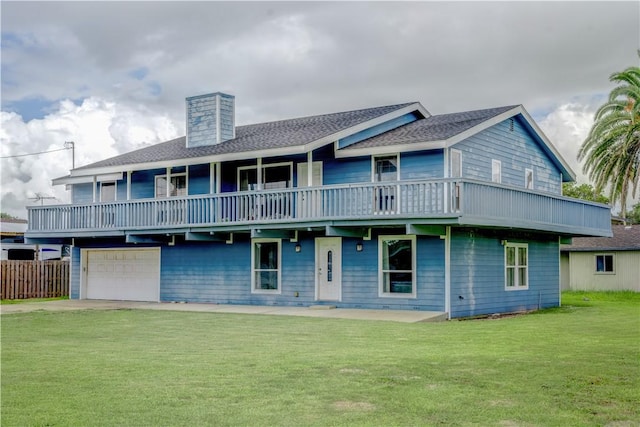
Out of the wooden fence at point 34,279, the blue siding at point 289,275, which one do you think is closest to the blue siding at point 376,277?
the blue siding at point 289,275

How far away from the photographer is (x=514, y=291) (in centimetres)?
2436

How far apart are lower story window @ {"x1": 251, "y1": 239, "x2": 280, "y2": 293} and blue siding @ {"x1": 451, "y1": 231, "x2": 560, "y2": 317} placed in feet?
19.8

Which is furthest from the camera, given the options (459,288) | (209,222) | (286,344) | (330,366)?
(209,222)

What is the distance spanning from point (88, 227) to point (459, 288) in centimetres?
1349

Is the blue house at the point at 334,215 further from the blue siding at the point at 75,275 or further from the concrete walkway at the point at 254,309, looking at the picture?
the concrete walkway at the point at 254,309

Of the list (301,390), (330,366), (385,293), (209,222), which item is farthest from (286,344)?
(209,222)

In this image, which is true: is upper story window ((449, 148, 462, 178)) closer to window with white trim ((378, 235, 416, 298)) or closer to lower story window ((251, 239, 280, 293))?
window with white trim ((378, 235, 416, 298))

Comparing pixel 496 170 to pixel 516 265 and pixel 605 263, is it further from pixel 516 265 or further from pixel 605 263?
pixel 605 263

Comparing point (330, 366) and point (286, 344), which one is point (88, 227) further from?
point (330, 366)

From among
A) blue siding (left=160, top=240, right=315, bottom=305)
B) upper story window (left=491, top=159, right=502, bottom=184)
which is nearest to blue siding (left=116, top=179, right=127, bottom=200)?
blue siding (left=160, top=240, right=315, bottom=305)

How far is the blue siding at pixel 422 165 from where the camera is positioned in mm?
Answer: 21531

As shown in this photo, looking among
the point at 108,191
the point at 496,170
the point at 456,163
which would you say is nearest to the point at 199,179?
the point at 108,191

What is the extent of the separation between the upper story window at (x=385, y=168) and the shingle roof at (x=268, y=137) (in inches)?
60.4

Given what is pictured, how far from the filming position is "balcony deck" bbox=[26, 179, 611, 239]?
19.5m
